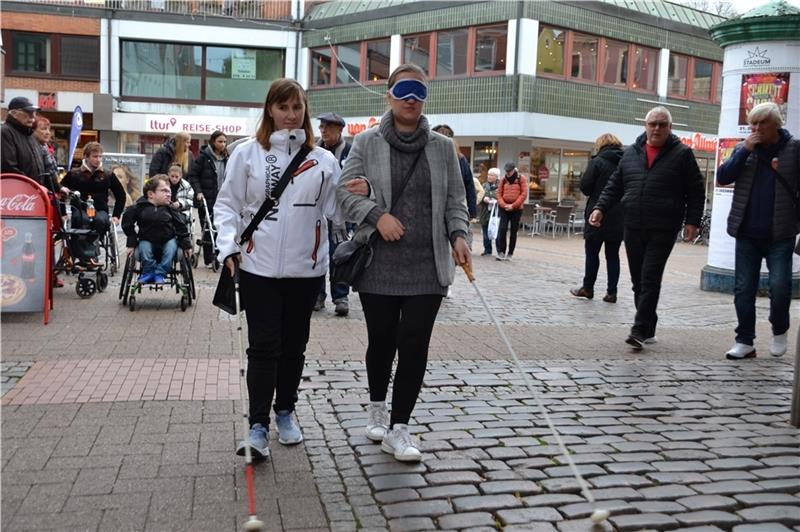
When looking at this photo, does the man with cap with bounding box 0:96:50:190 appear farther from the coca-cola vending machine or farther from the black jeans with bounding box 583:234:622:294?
the black jeans with bounding box 583:234:622:294

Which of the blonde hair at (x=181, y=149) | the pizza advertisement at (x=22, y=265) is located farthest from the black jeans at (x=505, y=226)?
the pizza advertisement at (x=22, y=265)

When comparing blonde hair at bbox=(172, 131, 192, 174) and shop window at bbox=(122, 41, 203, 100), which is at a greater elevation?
shop window at bbox=(122, 41, 203, 100)

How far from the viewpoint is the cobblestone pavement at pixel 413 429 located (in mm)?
3576

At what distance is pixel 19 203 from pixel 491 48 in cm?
2100

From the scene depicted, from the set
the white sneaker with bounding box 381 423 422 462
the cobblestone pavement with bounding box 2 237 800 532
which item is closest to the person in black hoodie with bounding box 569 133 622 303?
the cobblestone pavement with bounding box 2 237 800 532

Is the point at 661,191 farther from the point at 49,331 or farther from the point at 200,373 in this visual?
the point at 49,331

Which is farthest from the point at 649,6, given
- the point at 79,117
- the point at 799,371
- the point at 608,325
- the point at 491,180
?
the point at 799,371

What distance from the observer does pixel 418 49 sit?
28562mm

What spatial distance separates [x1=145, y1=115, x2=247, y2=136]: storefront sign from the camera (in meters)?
32.6

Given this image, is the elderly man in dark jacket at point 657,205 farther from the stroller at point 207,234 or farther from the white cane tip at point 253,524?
the stroller at point 207,234

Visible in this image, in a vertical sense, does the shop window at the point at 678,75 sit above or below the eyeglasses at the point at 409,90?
above

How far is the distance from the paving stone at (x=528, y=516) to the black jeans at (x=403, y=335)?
855mm

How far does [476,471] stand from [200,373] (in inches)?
97.8

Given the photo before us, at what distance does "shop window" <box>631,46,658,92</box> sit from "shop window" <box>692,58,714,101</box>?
2.09m
